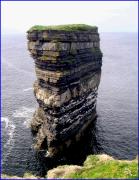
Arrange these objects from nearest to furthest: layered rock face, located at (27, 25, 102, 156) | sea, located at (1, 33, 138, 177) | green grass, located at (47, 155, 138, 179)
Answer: green grass, located at (47, 155, 138, 179), layered rock face, located at (27, 25, 102, 156), sea, located at (1, 33, 138, 177)

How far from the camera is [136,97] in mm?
108750

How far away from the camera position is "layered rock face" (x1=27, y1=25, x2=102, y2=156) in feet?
196

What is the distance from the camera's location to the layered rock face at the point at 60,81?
59.8 m

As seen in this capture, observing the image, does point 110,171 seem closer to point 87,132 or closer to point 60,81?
point 60,81

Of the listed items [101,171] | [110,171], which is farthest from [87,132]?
[110,171]

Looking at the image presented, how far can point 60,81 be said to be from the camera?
6119 centimetres

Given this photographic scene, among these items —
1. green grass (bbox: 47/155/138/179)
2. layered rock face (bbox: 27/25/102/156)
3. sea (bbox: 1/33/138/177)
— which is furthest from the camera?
sea (bbox: 1/33/138/177)

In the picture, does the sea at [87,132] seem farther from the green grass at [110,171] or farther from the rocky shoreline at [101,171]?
the green grass at [110,171]

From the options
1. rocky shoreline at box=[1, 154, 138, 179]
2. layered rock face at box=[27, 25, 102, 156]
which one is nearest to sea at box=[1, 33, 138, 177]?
layered rock face at box=[27, 25, 102, 156]

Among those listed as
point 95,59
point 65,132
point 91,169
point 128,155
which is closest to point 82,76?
point 95,59

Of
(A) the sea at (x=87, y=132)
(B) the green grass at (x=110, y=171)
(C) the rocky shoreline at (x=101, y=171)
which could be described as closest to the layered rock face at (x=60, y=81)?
(A) the sea at (x=87, y=132)

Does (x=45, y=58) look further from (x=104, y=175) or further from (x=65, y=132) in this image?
(x=104, y=175)

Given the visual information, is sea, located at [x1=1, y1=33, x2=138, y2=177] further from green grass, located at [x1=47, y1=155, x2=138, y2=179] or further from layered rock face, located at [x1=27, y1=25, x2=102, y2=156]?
green grass, located at [x1=47, y1=155, x2=138, y2=179]

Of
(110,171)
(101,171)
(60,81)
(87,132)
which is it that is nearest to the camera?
(110,171)
